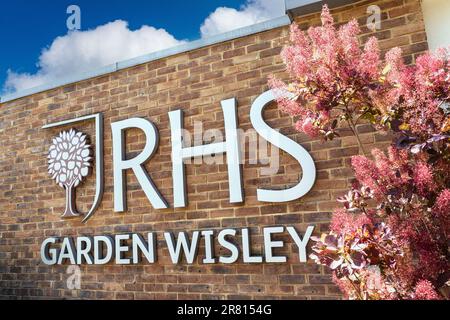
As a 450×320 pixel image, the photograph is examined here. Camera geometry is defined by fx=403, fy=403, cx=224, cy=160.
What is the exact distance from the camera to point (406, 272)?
184cm

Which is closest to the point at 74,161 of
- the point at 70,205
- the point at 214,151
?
the point at 70,205

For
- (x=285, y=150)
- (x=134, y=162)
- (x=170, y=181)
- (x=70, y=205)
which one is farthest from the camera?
(x=70, y=205)

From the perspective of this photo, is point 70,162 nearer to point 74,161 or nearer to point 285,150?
point 74,161

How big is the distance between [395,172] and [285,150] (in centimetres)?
128

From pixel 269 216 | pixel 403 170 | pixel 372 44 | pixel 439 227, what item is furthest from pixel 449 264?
pixel 269 216

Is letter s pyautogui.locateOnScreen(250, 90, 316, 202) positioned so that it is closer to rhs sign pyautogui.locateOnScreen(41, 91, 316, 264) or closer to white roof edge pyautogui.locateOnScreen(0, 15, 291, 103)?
rhs sign pyautogui.locateOnScreen(41, 91, 316, 264)

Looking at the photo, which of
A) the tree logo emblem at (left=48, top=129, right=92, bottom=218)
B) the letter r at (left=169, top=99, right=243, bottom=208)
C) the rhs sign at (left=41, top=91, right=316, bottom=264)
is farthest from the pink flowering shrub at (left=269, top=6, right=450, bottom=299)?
the tree logo emblem at (left=48, top=129, right=92, bottom=218)

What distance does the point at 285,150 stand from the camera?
10.4 ft

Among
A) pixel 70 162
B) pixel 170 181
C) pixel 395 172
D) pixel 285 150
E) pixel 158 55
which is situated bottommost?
pixel 395 172

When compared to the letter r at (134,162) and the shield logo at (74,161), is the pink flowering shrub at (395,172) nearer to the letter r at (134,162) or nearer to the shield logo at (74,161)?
the letter r at (134,162)

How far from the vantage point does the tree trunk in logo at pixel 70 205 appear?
13.5ft

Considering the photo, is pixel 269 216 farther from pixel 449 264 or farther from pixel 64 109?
pixel 64 109

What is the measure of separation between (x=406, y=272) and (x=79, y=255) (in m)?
3.20

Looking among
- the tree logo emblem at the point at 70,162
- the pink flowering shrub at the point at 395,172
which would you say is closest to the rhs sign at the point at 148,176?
the tree logo emblem at the point at 70,162
